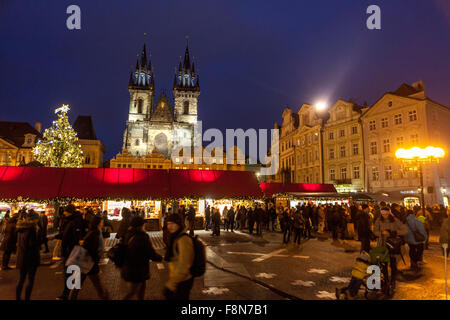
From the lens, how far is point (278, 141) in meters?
Result: 50.5

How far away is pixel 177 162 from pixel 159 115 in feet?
59.9

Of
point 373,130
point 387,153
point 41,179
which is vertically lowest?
point 41,179

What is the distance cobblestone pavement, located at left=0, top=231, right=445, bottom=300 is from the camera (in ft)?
20.9

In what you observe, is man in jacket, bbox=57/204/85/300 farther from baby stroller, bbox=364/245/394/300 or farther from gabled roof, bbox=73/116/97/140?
gabled roof, bbox=73/116/97/140

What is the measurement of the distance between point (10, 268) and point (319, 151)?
36.4 m

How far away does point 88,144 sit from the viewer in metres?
55.8

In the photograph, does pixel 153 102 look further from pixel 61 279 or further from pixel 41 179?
pixel 61 279

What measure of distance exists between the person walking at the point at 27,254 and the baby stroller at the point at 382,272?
22.8 ft

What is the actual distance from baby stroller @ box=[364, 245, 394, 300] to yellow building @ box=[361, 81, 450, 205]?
2486 cm

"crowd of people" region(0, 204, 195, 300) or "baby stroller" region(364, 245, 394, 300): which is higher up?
"crowd of people" region(0, 204, 195, 300)

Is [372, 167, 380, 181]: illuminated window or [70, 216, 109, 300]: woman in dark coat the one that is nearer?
[70, 216, 109, 300]: woman in dark coat

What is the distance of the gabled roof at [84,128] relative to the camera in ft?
190

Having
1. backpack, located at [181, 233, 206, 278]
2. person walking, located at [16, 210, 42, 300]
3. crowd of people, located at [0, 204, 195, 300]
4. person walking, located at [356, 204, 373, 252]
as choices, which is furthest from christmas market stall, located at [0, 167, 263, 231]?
backpack, located at [181, 233, 206, 278]

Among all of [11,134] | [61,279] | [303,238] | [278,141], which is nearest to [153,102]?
[11,134]
